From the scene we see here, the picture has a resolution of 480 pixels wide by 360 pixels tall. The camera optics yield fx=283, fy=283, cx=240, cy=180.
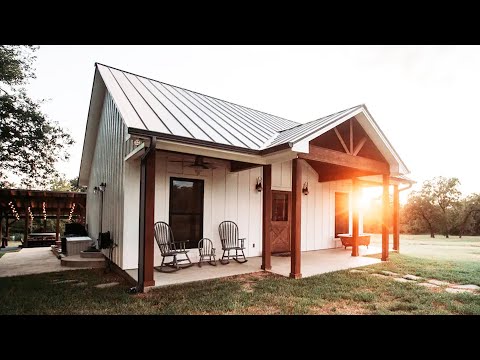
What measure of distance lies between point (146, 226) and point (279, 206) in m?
4.92

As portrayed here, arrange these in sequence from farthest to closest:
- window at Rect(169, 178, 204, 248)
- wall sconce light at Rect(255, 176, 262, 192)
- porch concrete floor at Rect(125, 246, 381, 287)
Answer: wall sconce light at Rect(255, 176, 262, 192)
window at Rect(169, 178, 204, 248)
porch concrete floor at Rect(125, 246, 381, 287)

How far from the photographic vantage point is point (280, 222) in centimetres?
867

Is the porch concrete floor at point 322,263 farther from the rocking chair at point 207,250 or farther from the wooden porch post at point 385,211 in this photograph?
the rocking chair at point 207,250

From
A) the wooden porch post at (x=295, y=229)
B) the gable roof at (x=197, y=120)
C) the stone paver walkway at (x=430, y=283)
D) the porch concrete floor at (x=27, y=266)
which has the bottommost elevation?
the porch concrete floor at (x=27, y=266)

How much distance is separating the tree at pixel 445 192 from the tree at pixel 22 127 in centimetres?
2437

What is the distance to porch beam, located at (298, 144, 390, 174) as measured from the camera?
5.78 meters

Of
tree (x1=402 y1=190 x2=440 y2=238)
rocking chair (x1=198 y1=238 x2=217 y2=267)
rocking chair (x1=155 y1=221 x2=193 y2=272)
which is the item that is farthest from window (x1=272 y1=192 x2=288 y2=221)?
tree (x1=402 y1=190 x2=440 y2=238)

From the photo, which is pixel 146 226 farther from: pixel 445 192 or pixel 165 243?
pixel 445 192

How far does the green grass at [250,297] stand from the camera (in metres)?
3.86

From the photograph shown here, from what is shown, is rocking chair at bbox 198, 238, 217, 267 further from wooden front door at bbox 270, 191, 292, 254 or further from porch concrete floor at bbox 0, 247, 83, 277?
porch concrete floor at bbox 0, 247, 83, 277

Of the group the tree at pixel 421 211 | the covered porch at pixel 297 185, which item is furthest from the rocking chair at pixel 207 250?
the tree at pixel 421 211

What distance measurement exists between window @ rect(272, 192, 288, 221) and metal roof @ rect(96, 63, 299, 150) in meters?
2.13
